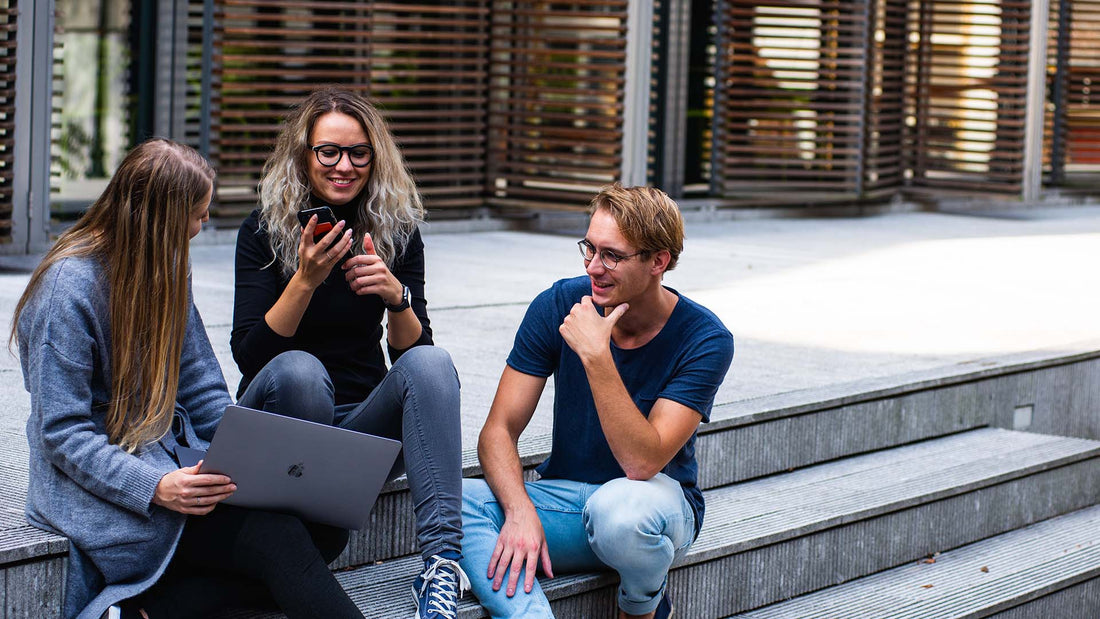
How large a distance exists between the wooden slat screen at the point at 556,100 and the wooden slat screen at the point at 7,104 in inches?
144

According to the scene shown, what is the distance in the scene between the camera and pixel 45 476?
9.50 ft

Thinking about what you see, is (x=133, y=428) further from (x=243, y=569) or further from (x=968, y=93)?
(x=968, y=93)

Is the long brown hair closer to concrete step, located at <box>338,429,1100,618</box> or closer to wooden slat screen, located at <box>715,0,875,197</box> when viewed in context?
concrete step, located at <box>338,429,1100,618</box>

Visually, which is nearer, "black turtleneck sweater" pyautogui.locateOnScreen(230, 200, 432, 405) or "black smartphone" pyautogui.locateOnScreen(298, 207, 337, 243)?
"black smartphone" pyautogui.locateOnScreen(298, 207, 337, 243)

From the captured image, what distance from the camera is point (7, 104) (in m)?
7.62

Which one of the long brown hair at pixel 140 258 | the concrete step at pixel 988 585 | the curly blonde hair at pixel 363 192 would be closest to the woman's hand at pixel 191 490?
the long brown hair at pixel 140 258

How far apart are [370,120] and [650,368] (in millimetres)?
940

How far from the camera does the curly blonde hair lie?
347 cm

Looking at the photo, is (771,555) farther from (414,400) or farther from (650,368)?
(414,400)

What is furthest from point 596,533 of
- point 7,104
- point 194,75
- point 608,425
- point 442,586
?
point 194,75

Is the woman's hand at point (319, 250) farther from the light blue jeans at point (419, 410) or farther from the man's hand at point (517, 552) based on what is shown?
the man's hand at point (517, 552)

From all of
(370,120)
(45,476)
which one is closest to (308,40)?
(370,120)

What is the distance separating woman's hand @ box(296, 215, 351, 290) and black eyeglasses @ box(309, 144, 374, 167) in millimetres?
297

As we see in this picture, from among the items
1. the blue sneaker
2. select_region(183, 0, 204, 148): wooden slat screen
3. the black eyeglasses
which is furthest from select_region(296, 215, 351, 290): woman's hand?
select_region(183, 0, 204, 148): wooden slat screen
